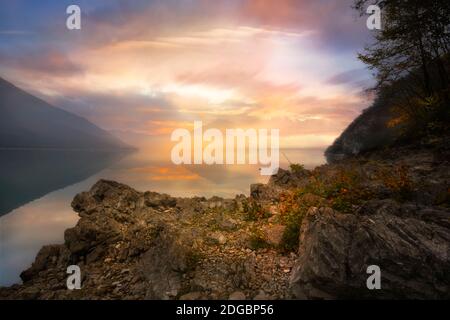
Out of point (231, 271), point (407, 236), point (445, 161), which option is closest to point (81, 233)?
point (231, 271)

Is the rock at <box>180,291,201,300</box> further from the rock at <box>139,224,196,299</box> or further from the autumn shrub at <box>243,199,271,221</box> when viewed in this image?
the autumn shrub at <box>243,199,271,221</box>

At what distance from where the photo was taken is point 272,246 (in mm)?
9289

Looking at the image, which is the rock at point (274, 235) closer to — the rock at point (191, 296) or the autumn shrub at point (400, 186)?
the rock at point (191, 296)

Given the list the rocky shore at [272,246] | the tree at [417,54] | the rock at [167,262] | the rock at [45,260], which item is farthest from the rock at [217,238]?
the tree at [417,54]

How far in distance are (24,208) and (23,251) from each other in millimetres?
18915

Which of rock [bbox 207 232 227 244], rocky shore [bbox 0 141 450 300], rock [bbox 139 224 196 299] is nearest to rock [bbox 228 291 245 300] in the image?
rocky shore [bbox 0 141 450 300]

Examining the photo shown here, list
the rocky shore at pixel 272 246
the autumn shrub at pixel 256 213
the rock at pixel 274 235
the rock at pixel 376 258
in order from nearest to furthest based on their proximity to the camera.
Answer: the rock at pixel 376 258, the rocky shore at pixel 272 246, the rock at pixel 274 235, the autumn shrub at pixel 256 213

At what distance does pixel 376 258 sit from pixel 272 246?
11.4ft

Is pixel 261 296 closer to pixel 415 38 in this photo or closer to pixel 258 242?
pixel 258 242

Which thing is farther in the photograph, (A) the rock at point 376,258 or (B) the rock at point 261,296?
(B) the rock at point 261,296

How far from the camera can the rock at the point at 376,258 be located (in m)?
6.25

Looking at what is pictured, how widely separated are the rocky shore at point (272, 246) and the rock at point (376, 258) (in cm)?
2

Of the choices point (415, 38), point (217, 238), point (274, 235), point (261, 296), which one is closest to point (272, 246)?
point (274, 235)
